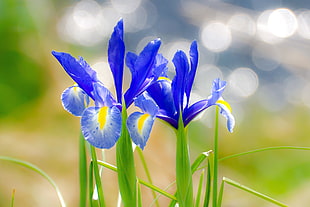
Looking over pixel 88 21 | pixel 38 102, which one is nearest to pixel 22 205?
pixel 38 102

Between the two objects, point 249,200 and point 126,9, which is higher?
point 126,9

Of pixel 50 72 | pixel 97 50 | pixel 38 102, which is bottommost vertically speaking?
pixel 38 102

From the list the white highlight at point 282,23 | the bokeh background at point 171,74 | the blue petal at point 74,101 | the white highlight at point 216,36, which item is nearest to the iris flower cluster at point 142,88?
the blue petal at point 74,101

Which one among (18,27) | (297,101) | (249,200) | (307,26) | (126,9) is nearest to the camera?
(249,200)

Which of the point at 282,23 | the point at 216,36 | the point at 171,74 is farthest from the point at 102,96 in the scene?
the point at 282,23

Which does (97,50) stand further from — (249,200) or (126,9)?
(249,200)

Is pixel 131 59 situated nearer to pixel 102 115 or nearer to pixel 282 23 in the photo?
pixel 102 115
